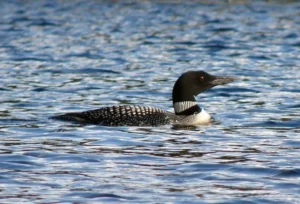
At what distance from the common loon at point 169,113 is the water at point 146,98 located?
212mm

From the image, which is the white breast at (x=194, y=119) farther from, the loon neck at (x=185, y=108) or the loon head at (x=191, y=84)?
the loon head at (x=191, y=84)

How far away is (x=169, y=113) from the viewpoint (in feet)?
39.0

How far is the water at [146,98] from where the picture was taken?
791 centimetres

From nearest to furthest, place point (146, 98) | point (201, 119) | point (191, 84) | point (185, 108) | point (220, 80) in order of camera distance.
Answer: point (201, 119), point (185, 108), point (191, 84), point (220, 80), point (146, 98)

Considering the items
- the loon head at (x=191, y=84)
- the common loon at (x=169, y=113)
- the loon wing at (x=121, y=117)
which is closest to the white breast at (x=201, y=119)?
the common loon at (x=169, y=113)

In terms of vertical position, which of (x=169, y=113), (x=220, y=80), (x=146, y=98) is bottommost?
(x=146, y=98)

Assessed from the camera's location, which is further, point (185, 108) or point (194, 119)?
point (185, 108)

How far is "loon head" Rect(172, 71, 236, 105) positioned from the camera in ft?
39.6

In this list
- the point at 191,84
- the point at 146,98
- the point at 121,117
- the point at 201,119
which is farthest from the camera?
the point at 146,98

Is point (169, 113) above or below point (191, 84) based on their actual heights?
below

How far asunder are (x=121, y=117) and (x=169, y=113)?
2.39 ft

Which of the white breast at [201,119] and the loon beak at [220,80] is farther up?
the loon beak at [220,80]

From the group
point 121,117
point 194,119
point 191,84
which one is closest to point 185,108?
point 194,119

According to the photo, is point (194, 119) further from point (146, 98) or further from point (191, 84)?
point (146, 98)
